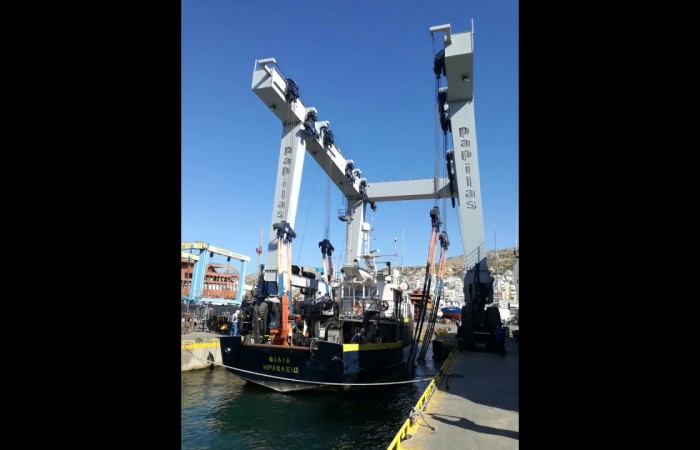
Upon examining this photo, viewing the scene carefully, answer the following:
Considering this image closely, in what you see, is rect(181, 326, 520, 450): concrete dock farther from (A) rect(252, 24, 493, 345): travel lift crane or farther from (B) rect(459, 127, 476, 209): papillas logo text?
(B) rect(459, 127, 476, 209): papillas logo text

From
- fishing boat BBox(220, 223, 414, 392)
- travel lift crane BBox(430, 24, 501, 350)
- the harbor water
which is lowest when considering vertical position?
the harbor water

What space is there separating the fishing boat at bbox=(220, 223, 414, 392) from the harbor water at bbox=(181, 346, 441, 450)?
561mm

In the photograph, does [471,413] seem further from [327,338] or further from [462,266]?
[462,266]

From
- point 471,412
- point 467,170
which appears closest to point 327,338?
point 471,412

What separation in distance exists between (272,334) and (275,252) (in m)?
3.20

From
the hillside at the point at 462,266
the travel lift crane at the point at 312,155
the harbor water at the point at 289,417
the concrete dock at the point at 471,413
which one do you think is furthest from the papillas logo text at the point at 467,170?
the hillside at the point at 462,266

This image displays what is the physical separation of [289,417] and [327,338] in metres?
3.30

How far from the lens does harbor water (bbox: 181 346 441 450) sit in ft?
32.0

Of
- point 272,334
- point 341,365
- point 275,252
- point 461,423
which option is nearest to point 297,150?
point 275,252

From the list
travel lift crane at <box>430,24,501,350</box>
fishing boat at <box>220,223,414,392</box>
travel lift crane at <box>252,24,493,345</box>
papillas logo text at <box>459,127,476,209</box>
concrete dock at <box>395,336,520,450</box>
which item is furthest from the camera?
papillas logo text at <box>459,127,476,209</box>

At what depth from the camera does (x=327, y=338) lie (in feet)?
46.8

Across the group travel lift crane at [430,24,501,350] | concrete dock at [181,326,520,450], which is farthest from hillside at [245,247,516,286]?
concrete dock at [181,326,520,450]
